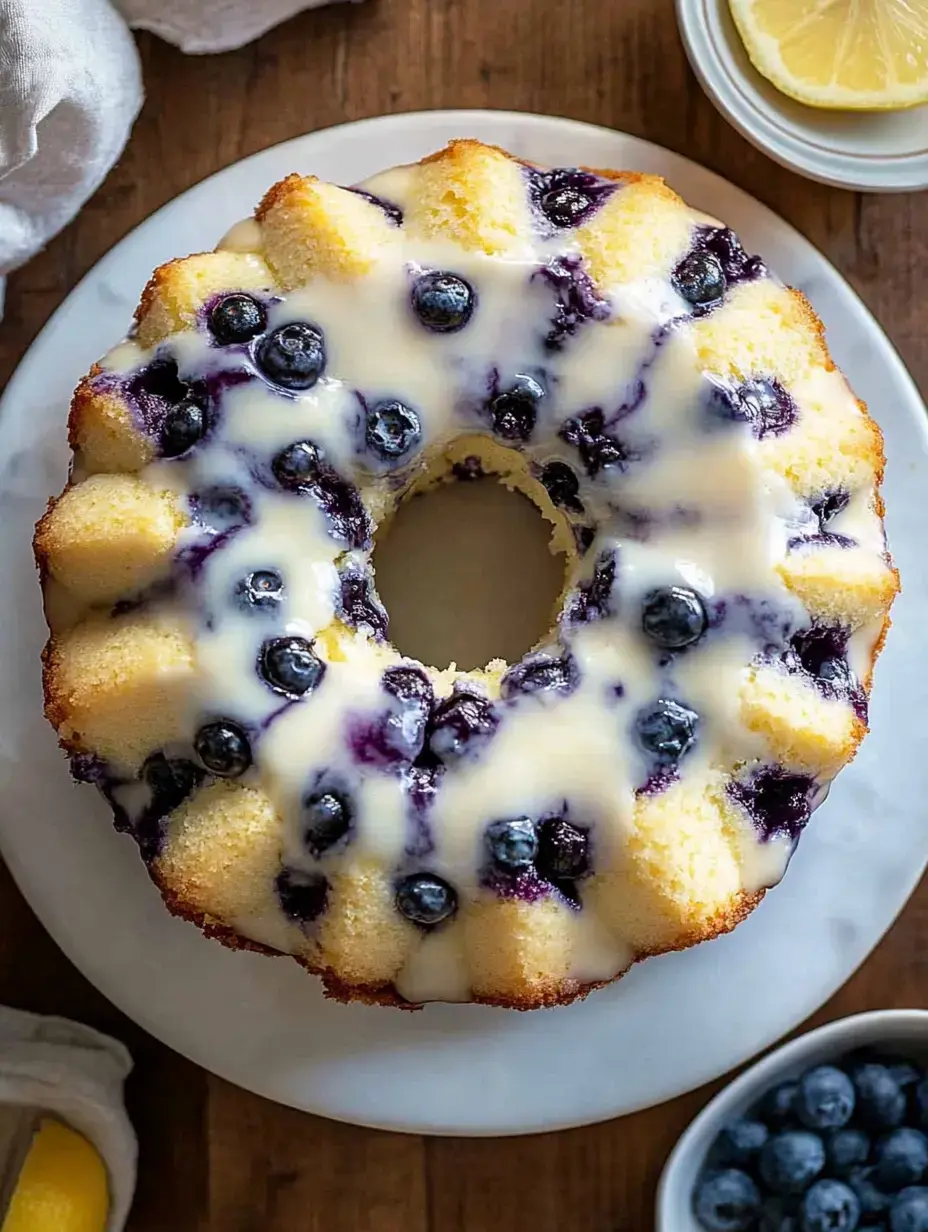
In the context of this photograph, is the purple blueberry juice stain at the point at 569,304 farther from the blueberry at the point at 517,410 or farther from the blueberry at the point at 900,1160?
the blueberry at the point at 900,1160

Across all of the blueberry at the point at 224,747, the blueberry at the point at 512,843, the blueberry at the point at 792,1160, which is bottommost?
the blueberry at the point at 792,1160

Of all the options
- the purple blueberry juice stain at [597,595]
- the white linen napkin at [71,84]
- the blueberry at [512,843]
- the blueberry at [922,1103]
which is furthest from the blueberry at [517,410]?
the blueberry at [922,1103]

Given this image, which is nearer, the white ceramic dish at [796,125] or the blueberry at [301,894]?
the blueberry at [301,894]

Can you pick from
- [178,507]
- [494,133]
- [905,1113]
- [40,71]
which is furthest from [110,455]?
[905,1113]

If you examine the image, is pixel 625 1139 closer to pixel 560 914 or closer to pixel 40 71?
pixel 560 914

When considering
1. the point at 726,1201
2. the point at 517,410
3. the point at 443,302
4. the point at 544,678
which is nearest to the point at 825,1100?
the point at 726,1201

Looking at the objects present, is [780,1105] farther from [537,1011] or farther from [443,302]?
[443,302]

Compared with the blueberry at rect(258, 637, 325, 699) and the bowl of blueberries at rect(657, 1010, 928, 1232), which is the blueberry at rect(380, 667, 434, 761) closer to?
the blueberry at rect(258, 637, 325, 699)
